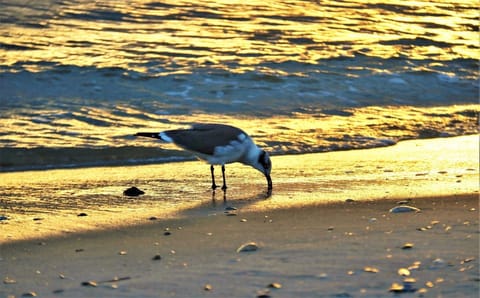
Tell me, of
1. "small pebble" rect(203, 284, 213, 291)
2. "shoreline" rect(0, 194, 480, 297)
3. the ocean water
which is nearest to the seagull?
the ocean water

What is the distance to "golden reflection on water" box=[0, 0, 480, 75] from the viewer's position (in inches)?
521

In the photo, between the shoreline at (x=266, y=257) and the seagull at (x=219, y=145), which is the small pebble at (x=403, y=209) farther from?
the seagull at (x=219, y=145)

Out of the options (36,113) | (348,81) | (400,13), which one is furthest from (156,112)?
(400,13)

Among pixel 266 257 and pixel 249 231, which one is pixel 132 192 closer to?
pixel 249 231

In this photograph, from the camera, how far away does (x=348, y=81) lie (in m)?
12.4

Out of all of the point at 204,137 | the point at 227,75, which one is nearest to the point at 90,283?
the point at 204,137

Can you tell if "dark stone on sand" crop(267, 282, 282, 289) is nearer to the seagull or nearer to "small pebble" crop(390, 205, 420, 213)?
"small pebble" crop(390, 205, 420, 213)

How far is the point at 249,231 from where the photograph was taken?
18.9 feet

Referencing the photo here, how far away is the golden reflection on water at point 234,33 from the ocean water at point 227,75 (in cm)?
3

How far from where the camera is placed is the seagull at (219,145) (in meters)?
7.63

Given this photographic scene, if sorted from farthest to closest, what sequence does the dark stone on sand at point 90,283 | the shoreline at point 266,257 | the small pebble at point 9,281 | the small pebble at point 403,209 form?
the small pebble at point 403,209 → the small pebble at point 9,281 → the dark stone on sand at point 90,283 → the shoreline at point 266,257

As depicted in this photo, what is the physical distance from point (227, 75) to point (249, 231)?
21.9 feet

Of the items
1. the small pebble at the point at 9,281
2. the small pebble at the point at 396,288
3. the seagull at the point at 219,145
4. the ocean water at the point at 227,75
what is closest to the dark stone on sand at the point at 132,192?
the seagull at the point at 219,145

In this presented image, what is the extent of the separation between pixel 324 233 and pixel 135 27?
10.0 metres
